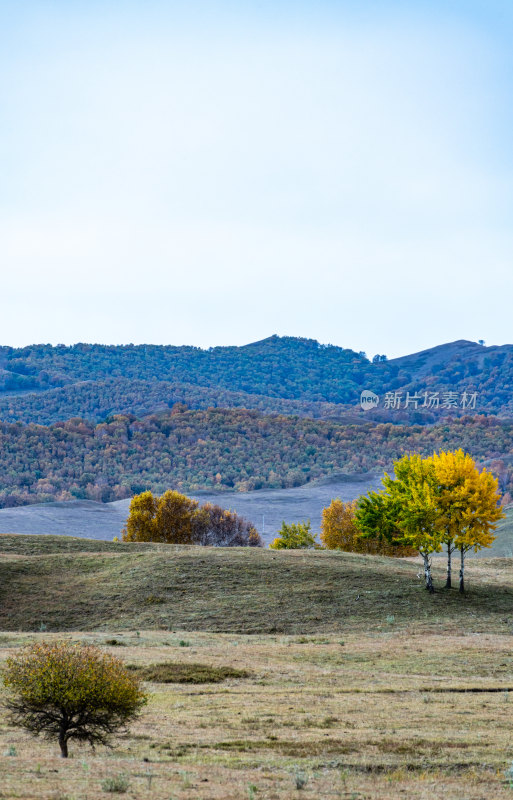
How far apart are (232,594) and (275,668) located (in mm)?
17864

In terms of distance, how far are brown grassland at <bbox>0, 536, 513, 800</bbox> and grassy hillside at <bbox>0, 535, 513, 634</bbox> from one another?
0.51 ft

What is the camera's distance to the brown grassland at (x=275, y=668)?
13.3 m

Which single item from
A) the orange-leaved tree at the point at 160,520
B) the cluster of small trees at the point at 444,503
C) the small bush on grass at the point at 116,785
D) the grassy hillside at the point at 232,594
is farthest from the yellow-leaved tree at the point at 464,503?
the orange-leaved tree at the point at 160,520

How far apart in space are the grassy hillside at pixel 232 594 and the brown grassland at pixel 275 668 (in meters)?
0.16

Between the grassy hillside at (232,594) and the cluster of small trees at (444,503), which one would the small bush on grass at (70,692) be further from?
the cluster of small trees at (444,503)

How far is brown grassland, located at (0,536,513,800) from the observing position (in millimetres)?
13320

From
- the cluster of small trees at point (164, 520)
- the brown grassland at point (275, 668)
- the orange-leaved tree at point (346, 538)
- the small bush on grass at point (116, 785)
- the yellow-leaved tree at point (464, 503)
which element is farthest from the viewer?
the orange-leaved tree at point (346, 538)

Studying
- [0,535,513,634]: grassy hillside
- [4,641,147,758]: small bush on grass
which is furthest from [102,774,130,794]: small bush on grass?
[0,535,513,634]: grassy hillside

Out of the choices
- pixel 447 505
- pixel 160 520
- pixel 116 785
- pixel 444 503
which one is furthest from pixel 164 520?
pixel 116 785

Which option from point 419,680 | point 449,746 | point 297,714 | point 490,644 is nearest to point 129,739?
point 297,714

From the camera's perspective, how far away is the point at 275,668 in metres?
27.7

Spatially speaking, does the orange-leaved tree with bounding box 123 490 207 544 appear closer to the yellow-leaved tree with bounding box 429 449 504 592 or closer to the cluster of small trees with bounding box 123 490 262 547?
the cluster of small trees with bounding box 123 490 262 547

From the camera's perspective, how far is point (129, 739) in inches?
650

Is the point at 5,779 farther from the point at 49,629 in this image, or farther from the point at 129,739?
the point at 49,629
